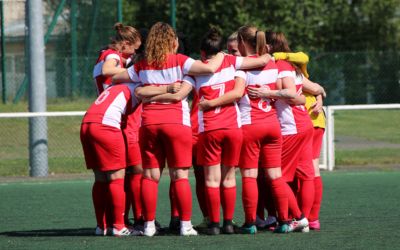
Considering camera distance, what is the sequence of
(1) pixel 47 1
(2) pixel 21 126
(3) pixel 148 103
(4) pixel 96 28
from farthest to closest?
1. (1) pixel 47 1
2. (4) pixel 96 28
3. (2) pixel 21 126
4. (3) pixel 148 103

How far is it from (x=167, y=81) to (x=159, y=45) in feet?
1.09

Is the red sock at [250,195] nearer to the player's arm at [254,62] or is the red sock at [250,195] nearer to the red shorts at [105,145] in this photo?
the player's arm at [254,62]

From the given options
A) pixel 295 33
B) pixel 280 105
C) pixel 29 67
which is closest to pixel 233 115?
pixel 280 105

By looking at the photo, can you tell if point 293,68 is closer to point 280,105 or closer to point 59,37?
point 280,105

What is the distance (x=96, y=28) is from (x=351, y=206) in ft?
45.5

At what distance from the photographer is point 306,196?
9969 mm

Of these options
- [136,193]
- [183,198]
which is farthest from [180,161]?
[136,193]

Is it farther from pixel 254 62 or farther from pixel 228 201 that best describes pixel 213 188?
pixel 254 62

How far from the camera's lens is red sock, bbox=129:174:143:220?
10070 mm

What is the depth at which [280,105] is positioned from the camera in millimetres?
9961

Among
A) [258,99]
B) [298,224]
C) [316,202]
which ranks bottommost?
[298,224]

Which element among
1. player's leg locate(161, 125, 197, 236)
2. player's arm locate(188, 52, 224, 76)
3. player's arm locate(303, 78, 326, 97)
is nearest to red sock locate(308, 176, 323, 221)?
player's arm locate(303, 78, 326, 97)

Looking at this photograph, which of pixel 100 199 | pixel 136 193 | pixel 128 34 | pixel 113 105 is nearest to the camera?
pixel 113 105

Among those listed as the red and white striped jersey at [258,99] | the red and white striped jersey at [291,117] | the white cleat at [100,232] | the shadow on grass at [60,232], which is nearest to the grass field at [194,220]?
the shadow on grass at [60,232]
